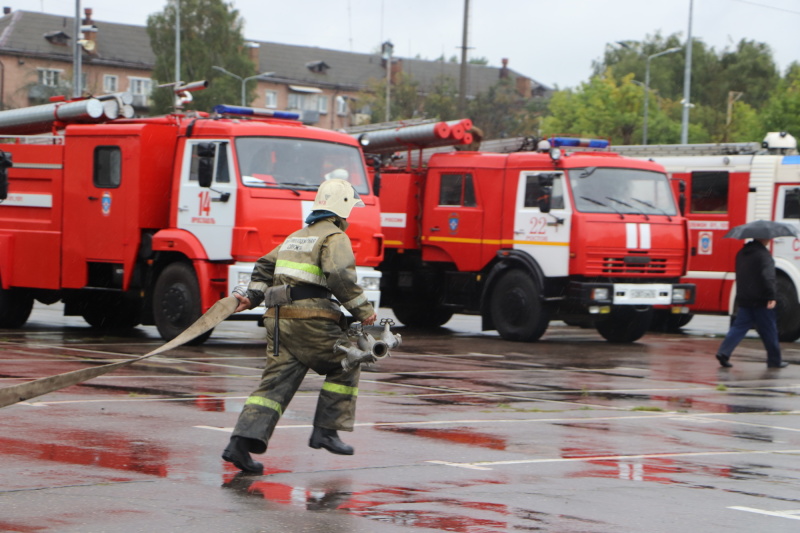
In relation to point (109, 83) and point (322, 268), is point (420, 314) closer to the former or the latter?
point (322, 268)

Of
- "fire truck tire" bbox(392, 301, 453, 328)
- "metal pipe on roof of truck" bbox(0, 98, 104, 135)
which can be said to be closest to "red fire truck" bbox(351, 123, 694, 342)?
"fire truck tire" bbox(392, 301, 453, 328)

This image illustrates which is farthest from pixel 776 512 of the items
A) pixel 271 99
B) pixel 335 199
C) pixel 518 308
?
pixel 271 99

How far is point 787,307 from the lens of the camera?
20266mm

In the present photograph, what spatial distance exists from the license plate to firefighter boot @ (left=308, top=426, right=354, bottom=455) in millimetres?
11339

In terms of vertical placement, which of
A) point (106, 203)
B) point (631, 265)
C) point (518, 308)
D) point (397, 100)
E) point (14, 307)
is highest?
point (397, 100)

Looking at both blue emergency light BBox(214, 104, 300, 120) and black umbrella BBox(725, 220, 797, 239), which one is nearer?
black umbrella BBox(725, 220, 797, 239)

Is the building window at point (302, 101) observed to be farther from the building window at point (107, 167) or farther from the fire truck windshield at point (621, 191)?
the building window at point (107, 167)

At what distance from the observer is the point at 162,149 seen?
56.8 ft

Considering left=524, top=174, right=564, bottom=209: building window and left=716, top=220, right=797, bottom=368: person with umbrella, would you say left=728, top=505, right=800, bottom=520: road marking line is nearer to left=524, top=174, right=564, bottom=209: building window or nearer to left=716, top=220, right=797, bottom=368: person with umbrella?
left=716, top=220, right=797, bottom=368: person with umbrella

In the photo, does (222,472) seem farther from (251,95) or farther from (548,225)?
(251,95)

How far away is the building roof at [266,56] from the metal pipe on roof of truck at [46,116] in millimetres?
61756

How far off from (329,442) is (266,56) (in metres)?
94.9

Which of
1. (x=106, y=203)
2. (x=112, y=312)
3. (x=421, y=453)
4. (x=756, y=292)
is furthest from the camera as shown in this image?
(x=112, y=312)

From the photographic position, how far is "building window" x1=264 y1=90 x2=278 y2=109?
98125 millimetres
